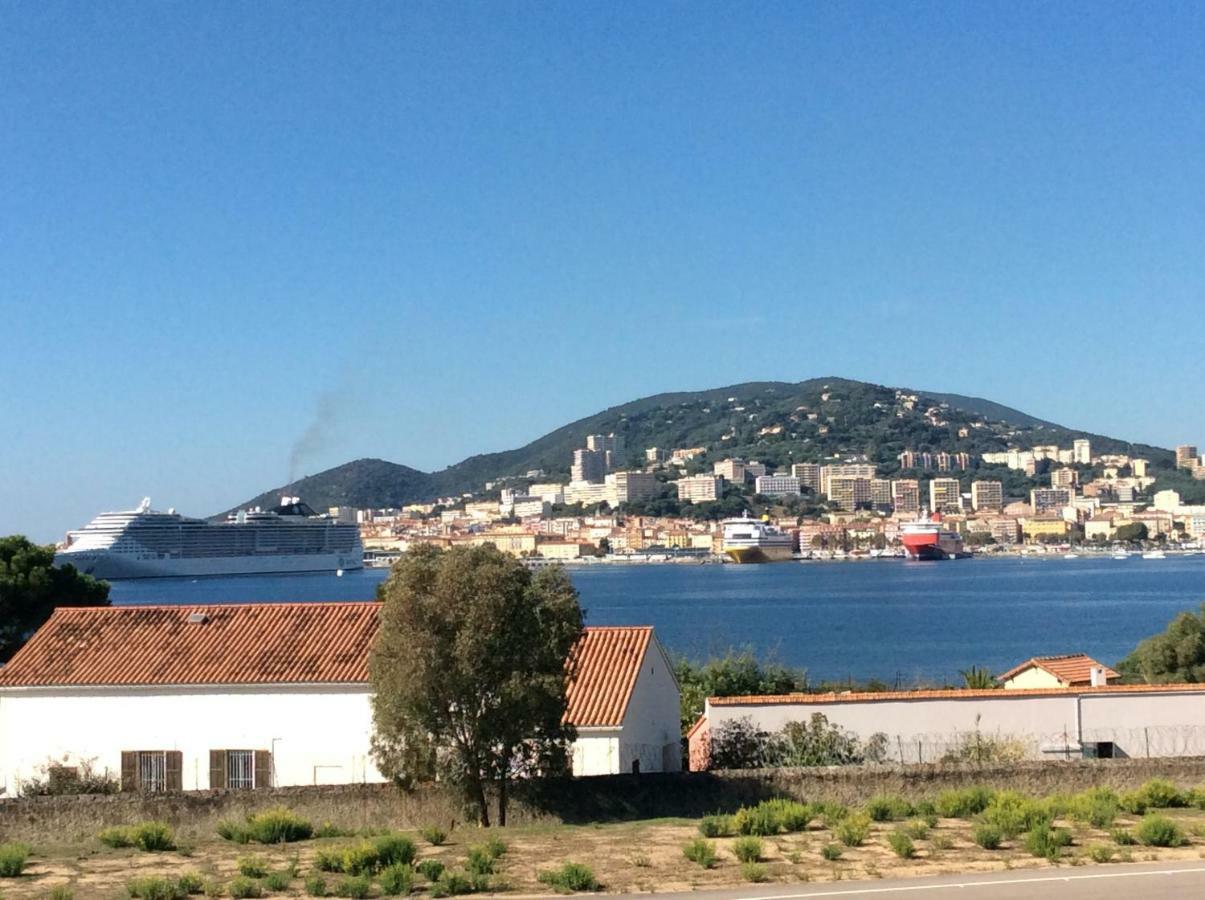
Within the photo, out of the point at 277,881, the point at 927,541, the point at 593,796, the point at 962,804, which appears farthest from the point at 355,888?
the point at 927,541

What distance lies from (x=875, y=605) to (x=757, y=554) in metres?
90.8

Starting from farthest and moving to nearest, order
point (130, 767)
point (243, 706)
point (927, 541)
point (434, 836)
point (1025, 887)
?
point (927, 541) < point (130, 767) < point (243, 706) < point (434, 836) < point (1025, 887)

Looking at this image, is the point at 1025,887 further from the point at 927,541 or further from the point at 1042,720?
the point at 927,541

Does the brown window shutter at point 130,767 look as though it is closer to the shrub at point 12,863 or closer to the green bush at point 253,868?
the shrub at point 12,863

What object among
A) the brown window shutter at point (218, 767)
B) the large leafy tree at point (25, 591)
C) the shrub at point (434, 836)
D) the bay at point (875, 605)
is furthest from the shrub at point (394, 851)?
the bay at point (875, 605)

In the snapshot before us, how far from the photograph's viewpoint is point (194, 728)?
58.6 feet

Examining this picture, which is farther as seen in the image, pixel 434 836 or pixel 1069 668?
pixel 1069 668

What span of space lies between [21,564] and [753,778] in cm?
1793

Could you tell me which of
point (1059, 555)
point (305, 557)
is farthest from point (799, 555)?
point (305, 557)

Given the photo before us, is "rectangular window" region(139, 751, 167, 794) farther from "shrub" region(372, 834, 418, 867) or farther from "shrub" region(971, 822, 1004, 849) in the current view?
"shrub" region(971, 822, 1004, 849)

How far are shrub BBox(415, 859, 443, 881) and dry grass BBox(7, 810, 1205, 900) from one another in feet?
1.44

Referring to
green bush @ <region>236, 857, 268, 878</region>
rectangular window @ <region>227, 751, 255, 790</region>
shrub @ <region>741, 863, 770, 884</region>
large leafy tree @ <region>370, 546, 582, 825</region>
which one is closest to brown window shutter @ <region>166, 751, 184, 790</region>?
rectangular window @ <region>227, 751, 255, 790</region>

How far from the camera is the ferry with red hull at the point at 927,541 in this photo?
176 meters

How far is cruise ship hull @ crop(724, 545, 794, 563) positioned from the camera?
17625cm
